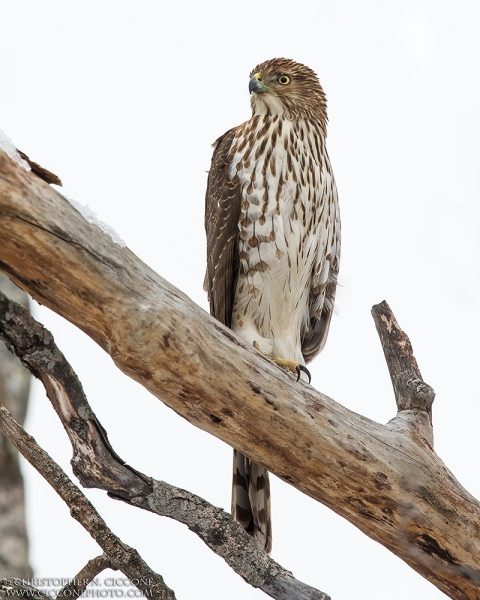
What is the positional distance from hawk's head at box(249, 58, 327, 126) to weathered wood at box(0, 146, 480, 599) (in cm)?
218

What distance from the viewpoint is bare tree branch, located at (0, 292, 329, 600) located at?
276 cm

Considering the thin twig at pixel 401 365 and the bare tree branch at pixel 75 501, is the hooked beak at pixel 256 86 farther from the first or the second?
the bare tree branch at pixel 75 501

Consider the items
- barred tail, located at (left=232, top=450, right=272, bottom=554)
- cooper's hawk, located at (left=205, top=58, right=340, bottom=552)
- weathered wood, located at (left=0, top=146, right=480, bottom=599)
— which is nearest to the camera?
weathered wood, located at (left=0, top=146, right=480, bottom=599)

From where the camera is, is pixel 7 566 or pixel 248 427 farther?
pixel 7 566

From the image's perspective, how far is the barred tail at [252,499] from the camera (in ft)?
13.7

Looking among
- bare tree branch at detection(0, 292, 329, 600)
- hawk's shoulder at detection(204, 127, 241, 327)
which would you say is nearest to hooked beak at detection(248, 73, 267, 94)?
hawk's shoulder at detection(204, 127, 241, 327)

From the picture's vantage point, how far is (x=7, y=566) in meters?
3.60

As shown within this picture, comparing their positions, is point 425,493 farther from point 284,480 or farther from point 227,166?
point 227,166

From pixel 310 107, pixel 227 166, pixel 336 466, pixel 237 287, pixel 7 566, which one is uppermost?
pixel 310 107

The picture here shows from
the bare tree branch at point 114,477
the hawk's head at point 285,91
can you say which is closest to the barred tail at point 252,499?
the bare tree branch at point 114,477

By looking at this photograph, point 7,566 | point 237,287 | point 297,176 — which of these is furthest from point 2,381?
point 297,176

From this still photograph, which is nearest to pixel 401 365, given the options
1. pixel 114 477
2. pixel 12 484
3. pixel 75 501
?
pixel 114 477

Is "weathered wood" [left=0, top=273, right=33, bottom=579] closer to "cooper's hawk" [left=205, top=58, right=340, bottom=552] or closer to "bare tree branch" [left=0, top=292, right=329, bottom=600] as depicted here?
"bare tree branch" [left=0, top=292, right=329, bottom=600]

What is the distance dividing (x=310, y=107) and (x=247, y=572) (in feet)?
10.0
